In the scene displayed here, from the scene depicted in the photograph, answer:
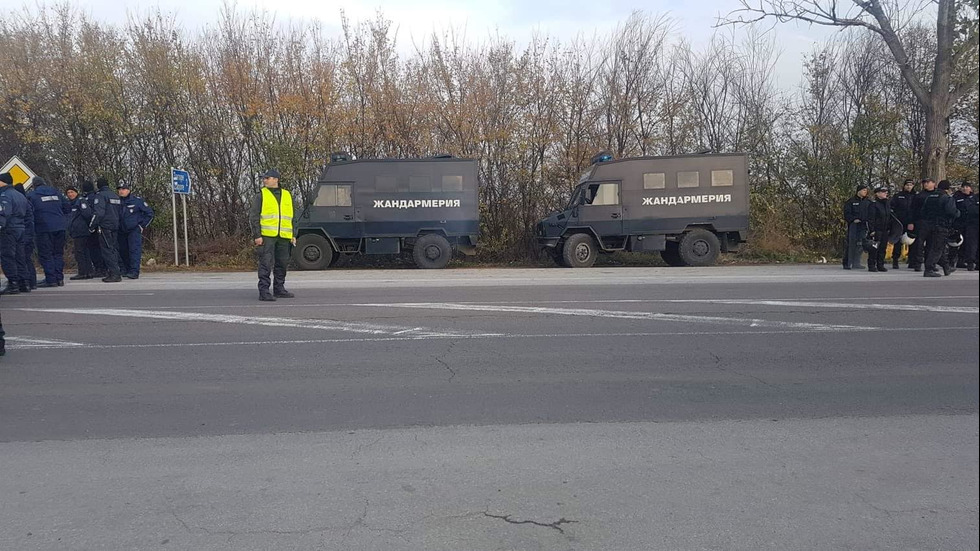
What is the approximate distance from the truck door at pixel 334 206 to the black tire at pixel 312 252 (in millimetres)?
393

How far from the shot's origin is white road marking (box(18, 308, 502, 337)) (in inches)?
355

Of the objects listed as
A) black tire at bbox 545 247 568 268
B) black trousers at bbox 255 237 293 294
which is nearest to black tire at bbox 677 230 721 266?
black tire at bbox 545 247 568 268

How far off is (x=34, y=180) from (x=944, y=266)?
1801 cm

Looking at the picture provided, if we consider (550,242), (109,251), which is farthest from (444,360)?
(550,242)

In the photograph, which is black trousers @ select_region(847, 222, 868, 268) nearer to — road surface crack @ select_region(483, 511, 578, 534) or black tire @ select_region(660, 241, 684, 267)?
black tire @ select_region(660, 241, 684, 267)

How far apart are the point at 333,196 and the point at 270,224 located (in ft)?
25.4

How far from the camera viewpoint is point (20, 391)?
6.41m

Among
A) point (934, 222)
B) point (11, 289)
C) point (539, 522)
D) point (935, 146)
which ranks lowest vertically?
point (539, 522)

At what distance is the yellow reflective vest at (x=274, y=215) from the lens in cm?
1114

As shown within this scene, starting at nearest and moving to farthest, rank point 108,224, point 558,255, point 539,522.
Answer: point 539,522, point 108,224, point 558,255

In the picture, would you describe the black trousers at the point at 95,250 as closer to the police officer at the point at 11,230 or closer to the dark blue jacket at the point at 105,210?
the dark blue jacket at the point at 105,210

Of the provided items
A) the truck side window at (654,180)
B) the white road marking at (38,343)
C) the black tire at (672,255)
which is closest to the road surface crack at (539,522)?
the white road marking at (38,343)

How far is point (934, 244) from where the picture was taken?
1370 cm

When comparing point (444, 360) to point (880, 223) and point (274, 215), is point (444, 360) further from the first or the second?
point (880, 223)
